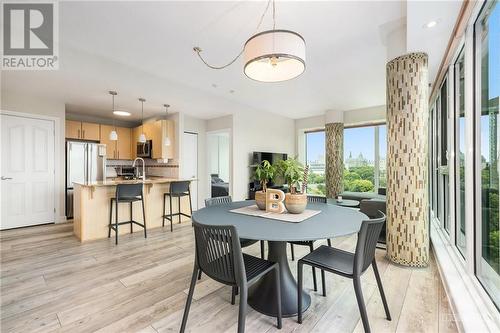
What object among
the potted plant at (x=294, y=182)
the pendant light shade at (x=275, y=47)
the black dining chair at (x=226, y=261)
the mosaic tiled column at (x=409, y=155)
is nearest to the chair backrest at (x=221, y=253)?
the black dining chair at (x=226, y=261)

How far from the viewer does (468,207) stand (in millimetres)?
1985

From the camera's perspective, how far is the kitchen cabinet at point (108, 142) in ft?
18.3

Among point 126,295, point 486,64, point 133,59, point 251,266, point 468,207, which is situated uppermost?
point 133,59

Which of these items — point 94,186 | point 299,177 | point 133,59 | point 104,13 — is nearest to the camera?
point 299,177

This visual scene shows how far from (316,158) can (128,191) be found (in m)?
5.33

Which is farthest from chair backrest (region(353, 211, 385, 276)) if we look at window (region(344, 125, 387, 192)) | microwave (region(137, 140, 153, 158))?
microwave (region(137, 140, 153, 158))

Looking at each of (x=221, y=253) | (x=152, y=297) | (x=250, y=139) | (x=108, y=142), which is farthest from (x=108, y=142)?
(x=221, y=253)

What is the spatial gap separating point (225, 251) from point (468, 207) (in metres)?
2.15

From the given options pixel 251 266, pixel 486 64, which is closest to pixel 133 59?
pixel 251 266

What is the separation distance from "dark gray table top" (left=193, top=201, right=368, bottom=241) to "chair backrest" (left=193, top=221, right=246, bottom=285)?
0.09 meters

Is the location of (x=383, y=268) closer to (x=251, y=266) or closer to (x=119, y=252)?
(x=251, y=266)

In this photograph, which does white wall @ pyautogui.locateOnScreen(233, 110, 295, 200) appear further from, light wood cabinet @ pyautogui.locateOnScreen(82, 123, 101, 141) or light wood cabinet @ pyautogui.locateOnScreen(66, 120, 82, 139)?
light wood cabinet @ pyautogui.locateOnScreen(66, 120, 82, 139)

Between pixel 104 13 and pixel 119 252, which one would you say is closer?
pixel 104 13

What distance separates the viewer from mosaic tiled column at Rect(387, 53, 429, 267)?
245cm
